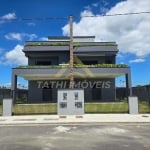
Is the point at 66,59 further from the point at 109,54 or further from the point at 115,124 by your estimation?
the point at 115,124

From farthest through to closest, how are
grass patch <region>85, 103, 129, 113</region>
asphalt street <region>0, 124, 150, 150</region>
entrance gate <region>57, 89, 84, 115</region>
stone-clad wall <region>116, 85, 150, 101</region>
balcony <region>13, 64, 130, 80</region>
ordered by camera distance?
stone-clad wall <region>116, 85, 150, 101</region> < balcony <region>13, 64, 130, 80</region> < grass patch <region>85, 103, 129, 113</region> < entrance gate <region>57, 89, 84, 115</region> < asphalt street <region>0, 124, 150, 150</region>

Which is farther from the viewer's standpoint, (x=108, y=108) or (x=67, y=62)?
(x=67, y=62)

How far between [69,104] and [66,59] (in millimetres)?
12296

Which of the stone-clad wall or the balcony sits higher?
the balcony

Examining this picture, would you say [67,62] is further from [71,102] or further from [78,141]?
[78,141]

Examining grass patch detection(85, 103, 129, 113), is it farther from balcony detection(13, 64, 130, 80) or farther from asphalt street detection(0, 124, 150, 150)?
asphalt street detection(0, 124, 150, 150)

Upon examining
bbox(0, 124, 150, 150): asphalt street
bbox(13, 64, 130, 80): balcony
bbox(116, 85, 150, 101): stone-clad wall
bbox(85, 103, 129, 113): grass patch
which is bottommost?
bbox(0, 124, 150, 150): asphalt street

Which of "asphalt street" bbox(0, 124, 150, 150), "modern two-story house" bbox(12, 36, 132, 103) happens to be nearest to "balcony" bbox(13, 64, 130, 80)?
"modern two-story house" bbox(12, 36, 132, 103)

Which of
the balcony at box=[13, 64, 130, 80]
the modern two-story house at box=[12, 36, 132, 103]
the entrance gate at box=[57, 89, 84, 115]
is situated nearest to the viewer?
the entrance gate at box=[57, 89, 84, 115]

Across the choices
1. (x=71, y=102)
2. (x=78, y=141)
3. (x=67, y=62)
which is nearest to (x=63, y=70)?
(x=67, y=62)

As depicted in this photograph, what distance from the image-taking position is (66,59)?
33.1 metres

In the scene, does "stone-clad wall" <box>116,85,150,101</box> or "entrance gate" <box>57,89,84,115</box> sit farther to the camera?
"stone-clad wall" <box>116,85,150,101</box>

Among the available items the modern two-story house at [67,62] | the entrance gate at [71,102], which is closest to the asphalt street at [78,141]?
the entrance gate at [71,102]

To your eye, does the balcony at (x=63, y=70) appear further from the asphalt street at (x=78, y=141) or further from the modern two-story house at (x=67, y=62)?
the asphalt street at (x=78, y=141)
